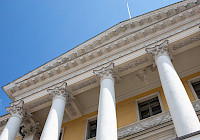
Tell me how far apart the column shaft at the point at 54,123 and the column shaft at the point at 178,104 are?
5.27 meters

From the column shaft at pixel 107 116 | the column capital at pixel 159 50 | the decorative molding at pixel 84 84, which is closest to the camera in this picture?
the column shaft at pixel 107 116

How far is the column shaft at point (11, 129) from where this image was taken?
12688 millimetres

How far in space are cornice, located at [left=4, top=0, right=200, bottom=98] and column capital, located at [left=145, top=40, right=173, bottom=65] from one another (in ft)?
6.73

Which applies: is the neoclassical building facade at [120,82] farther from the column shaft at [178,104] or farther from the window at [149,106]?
the column shaft at [178,104]

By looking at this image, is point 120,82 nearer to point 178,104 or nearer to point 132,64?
point 132,64

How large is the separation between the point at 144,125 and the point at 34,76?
839 centimetres

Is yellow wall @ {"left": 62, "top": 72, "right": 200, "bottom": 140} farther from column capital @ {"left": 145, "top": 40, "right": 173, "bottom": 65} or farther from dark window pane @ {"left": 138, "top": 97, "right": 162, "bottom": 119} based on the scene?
column capital @ {"left": 145, "top": 40, "right": 173, "bottom": 65}

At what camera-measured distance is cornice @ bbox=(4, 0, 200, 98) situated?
580 inches

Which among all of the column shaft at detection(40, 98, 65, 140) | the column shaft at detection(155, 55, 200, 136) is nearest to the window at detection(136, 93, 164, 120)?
the column shaft at detection(155, 55, 200, 136)

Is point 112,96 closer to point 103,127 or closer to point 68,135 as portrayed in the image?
point 103,127

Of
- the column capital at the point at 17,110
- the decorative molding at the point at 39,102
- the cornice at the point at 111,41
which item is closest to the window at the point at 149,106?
the cornice at the point at 111,41

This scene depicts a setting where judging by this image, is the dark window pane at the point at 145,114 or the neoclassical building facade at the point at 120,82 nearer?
the neoclassical building facade at the point at 120,82

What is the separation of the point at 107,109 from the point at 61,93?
4.57 metres

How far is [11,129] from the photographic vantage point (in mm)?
13227
